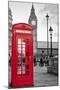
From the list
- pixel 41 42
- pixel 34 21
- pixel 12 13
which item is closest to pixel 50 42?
pixel 41 42

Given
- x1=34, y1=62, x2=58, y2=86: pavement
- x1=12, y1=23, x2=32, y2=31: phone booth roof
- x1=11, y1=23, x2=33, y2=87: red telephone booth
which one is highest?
x1=12, y1=23, x2=32, y2=31: phone booth roof

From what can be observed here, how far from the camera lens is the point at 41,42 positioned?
3830 mm

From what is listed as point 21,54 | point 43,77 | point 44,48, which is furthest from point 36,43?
point 43,77

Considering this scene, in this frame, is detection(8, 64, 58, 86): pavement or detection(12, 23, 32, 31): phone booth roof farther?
detection(8, 64, 58, 86): pavement

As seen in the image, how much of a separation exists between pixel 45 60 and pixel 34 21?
64 cm

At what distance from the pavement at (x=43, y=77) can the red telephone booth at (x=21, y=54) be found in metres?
0.14

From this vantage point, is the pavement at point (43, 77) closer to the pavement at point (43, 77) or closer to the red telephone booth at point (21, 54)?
the pavement at point (43, 77)

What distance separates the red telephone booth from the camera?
11.9 ft

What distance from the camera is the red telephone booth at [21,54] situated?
3.64 metres

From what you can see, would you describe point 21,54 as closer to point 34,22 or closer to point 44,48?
point 44,48

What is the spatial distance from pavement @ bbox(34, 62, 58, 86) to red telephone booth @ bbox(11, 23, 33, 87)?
144 millimetres

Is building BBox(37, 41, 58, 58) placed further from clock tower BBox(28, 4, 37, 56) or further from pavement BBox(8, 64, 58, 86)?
pavement BBox(8, 64, 58, 86)

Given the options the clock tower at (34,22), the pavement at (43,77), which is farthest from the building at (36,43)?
the pavement at (43,77)

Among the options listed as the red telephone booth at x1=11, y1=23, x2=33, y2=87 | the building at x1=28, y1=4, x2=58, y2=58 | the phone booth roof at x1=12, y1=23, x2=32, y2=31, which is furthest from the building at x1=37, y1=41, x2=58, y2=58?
the phone booth roof at x1=12, y1=23, x2=32, y2=31
